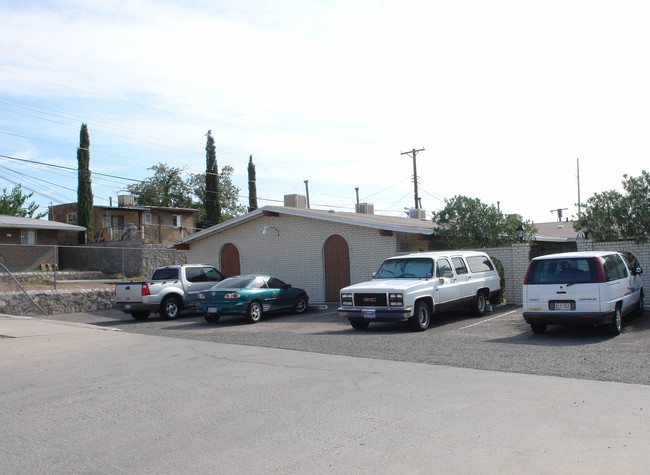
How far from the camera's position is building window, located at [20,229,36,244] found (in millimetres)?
33406

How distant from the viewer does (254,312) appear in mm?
17312

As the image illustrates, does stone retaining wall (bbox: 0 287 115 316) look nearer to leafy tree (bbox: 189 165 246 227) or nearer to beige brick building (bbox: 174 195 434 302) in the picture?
beige brick building (bbox: 174 195 434 302)

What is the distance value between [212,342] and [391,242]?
8.61m


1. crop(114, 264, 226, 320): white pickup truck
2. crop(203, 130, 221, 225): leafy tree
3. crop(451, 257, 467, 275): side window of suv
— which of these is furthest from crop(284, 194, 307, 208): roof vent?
crop(203, 130, 221, 225): leafy tree

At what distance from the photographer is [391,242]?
65.8 feet

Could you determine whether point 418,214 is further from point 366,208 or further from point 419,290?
point 419,290

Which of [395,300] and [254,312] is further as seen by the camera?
[254,312]

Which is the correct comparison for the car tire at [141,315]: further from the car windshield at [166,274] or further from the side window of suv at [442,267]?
Result: the side window of suv at [442,267]

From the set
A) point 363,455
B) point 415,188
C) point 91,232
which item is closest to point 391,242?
point 363,455

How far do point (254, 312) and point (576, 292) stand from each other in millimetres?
9117

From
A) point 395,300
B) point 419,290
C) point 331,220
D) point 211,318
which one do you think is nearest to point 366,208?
point 331,220

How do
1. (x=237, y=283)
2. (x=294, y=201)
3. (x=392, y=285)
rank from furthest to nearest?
(x=294, y=201) → (x=237, y=283) → (x=392, y=285)

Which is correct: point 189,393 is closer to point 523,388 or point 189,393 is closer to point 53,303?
point 523,388

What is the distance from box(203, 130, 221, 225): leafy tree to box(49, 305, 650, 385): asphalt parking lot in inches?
1201
